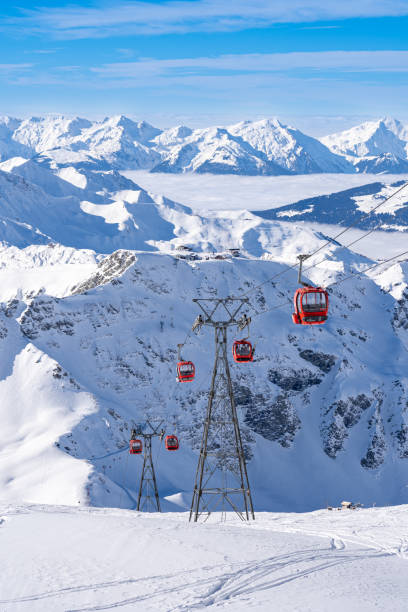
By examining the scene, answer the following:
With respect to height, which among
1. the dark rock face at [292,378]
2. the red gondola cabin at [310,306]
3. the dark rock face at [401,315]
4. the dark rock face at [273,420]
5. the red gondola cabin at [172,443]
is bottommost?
the red gondola cabin at [310,306]

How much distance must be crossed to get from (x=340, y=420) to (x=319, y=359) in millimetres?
14365

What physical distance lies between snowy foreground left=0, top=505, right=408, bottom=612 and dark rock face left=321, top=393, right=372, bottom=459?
317 ft

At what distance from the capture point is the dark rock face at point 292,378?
444 ft

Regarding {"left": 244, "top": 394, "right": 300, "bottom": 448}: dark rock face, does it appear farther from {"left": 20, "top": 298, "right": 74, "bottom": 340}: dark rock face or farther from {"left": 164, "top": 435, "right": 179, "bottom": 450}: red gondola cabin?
{"left": 164, "top": 435, "right": 179, "bottom": 450}: red gondola cabin

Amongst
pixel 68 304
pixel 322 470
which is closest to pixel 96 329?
pixel 68 304

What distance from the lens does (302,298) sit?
34969 mm

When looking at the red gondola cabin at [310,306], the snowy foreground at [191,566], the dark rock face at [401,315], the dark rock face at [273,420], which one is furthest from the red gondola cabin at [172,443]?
the dark rock face at [401,315]

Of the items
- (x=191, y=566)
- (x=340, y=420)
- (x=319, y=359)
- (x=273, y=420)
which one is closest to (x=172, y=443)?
(x=273, y=420)

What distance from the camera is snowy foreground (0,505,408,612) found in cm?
2395

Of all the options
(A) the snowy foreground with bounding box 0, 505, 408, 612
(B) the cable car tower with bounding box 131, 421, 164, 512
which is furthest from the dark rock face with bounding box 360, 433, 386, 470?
(A) the snowy foreground with bounding box 0, 505, 408, 612

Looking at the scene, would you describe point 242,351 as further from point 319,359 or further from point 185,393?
point 319,359

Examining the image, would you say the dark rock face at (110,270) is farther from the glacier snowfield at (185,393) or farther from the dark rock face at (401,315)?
the dark rock face at (401,315)

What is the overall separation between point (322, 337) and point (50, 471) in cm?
7210

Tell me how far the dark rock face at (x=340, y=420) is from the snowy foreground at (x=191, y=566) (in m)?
96.6
